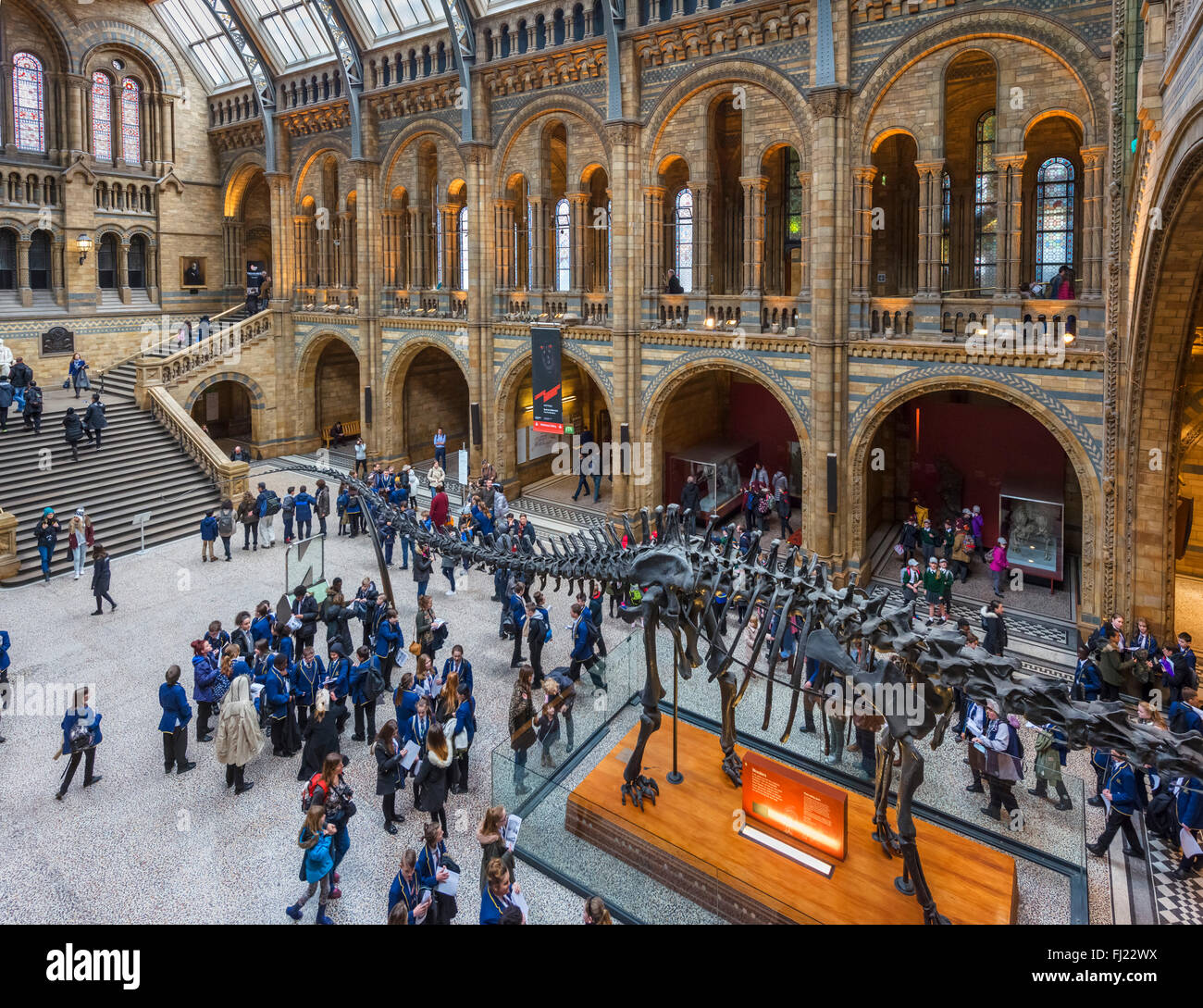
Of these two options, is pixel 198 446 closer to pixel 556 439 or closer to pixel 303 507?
pixel 303 507

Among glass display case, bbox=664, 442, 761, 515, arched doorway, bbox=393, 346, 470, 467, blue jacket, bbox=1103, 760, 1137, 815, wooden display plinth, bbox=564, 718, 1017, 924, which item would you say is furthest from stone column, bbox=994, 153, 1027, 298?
arched doorway, bbox=393, 346, 470, 467

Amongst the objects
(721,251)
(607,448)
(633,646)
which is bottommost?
(633,646)

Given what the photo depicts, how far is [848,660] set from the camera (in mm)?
7008

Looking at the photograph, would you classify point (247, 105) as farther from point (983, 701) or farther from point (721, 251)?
point (983, 701)

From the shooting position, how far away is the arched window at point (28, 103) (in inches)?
989

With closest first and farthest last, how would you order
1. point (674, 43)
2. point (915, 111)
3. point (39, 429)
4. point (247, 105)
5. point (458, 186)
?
point (915, 111), point (674, 43), point (39, 429), point (458, 186), point (247, 105)

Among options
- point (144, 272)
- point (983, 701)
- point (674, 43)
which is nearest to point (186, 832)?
point (983, 701)

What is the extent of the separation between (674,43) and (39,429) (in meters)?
18.8

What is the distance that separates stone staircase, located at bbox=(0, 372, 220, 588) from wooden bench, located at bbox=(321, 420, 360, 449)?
6780 millimetres

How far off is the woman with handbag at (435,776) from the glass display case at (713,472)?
13308 mm

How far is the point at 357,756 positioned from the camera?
33.1 ft

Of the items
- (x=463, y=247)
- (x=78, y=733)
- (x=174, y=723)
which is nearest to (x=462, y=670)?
(x=174, y=723)

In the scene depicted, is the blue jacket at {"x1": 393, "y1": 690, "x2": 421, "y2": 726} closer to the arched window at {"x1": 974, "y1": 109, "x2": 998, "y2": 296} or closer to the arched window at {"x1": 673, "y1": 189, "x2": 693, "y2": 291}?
the arched window at {"x1": 673, "y1": 189, "x2": 693, "y2": 291}

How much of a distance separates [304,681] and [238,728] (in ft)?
3.48
